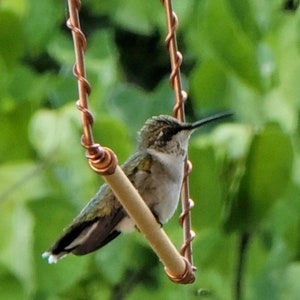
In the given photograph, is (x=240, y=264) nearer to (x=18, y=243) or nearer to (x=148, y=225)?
(x=18, y=243)

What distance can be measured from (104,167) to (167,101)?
4.30 feet

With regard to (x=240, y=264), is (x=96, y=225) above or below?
above

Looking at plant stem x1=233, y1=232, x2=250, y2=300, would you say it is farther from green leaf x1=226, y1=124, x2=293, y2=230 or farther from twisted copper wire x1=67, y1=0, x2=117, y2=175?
twisted copper wire x1=67, y1=0, x2=117, y2=175

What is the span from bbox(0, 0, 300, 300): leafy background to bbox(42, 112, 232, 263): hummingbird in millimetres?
373

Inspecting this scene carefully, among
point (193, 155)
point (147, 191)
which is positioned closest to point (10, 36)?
point (193, 155)

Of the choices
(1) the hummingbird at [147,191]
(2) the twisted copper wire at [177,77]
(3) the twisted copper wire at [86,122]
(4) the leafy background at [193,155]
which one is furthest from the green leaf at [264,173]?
(3) the twisted copper wire at [86,122]

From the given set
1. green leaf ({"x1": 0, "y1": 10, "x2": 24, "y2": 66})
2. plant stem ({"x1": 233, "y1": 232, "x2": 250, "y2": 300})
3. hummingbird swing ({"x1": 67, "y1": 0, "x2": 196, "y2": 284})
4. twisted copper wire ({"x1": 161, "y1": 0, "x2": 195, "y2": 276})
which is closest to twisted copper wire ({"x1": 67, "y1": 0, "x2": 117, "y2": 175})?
hummingbird swing ({"x1": 67, "y1": 0, "x2": 196, "y2": 284})

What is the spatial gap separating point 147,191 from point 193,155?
445 millimetres

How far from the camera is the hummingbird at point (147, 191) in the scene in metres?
1.61

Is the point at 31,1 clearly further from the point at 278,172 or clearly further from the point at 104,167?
the point at 104,167

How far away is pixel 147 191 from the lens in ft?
5.64

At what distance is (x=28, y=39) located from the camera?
8.81ft

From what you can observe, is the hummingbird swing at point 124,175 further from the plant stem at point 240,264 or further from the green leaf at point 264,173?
the plant stem at point 240,264

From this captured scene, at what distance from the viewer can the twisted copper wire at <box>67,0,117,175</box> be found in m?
1.27
